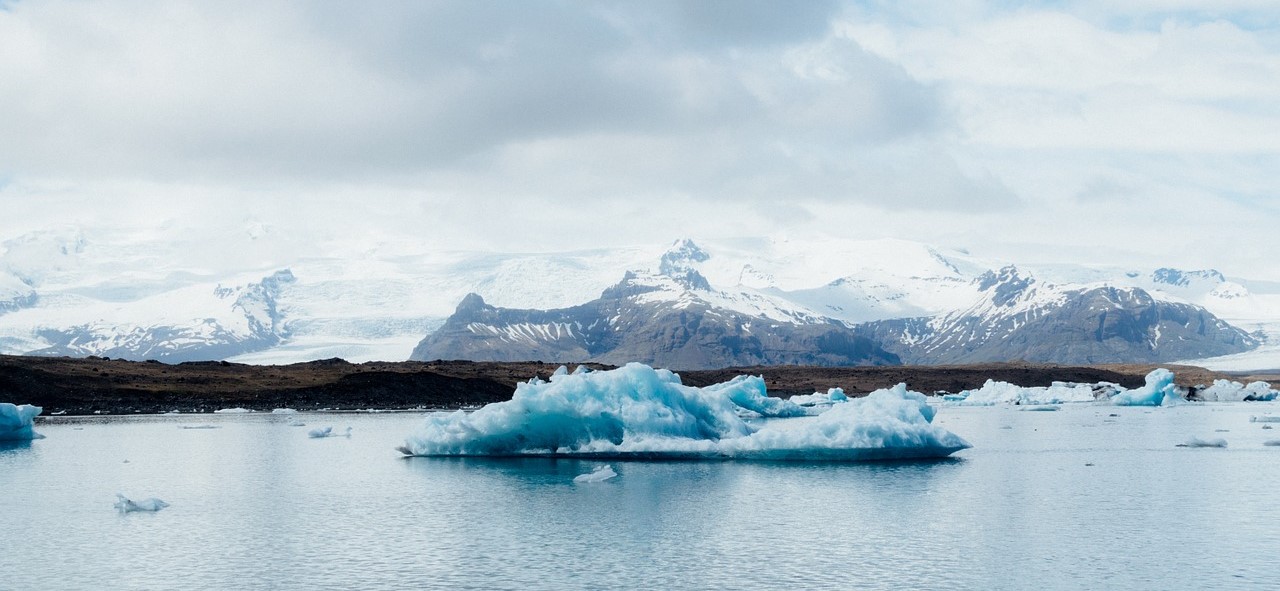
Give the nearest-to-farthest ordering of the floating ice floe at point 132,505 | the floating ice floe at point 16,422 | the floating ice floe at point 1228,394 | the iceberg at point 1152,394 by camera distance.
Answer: the floating ice floe at point 132,505 < the floating ice floe at point 16,422 < the iceberg at point 1152,394 < the floating ice floe at point 1228,394

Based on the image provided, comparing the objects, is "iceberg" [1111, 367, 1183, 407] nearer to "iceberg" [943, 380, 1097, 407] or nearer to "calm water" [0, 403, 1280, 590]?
"iceberg" [943, 380, 1097, 407]

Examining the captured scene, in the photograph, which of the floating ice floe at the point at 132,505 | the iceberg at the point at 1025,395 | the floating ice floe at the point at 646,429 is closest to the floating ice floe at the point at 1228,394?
the iceberg at the point at 1025,395

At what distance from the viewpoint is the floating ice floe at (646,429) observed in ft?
123

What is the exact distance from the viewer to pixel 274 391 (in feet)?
285

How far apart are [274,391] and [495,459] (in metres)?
49.1

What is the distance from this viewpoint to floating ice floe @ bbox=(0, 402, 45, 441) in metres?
50.2

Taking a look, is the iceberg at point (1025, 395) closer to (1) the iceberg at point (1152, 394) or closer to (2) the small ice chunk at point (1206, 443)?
(1) the iceberg at point (1152, 394)

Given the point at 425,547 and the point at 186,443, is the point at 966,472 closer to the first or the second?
the point at 425,547

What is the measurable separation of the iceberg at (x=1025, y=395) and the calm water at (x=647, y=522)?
58.4 m

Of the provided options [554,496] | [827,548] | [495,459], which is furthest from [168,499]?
[827,548]

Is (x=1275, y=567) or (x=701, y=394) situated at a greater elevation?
(x=701, y=394)

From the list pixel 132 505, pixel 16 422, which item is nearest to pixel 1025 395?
pixel 16 422

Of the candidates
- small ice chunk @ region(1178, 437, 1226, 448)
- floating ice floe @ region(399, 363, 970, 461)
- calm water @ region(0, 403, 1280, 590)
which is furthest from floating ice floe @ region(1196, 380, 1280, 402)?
floating ice floe @ region(399, 363, 970, 461)

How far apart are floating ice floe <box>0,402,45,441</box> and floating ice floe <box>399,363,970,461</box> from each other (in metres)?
19.4
